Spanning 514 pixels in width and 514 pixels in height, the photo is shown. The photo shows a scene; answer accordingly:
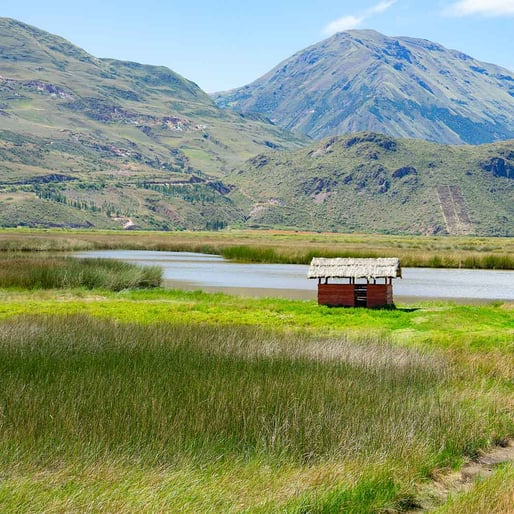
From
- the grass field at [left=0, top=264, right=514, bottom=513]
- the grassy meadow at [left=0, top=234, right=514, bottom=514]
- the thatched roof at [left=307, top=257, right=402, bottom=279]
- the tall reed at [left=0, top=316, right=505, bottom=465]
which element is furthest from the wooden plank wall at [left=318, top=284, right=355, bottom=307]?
the tall reed at [left=0, top=316, right=505, bottom=465]

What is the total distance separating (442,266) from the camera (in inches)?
2739

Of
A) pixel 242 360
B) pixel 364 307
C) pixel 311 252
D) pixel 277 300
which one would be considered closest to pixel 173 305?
pixel 277 300

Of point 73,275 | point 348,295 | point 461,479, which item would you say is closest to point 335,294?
point 348,295

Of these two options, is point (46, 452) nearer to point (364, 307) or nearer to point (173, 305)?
point (173, 305)

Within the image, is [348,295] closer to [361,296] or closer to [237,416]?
[361,296]

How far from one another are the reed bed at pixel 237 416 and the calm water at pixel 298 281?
81.6ft

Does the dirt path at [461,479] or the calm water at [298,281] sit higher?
the dirt path at [461,479]

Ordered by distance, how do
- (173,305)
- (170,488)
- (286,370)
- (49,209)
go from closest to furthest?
1. (170,488)
2. (286,370)
3. (173,305)
4. (49,209)

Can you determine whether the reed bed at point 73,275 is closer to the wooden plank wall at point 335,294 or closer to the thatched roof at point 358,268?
the thatched roof at point 358,268

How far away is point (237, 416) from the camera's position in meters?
11.8

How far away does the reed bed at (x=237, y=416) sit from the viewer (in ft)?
31.4

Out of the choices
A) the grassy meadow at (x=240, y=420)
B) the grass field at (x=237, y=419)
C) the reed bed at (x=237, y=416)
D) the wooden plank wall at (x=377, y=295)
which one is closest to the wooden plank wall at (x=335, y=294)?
the wooden plank wall at (x=377, y=295)

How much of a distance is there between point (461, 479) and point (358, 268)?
2385 cm

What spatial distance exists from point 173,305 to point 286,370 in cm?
1689
